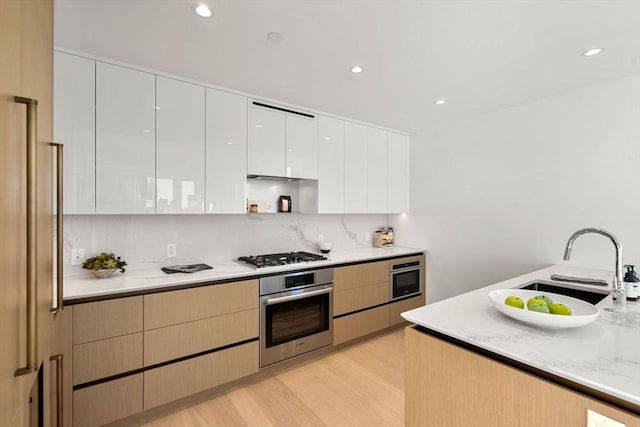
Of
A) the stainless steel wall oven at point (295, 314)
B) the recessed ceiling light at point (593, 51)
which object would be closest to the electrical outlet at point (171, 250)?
the stainless steel wall oven at point (295, 314)

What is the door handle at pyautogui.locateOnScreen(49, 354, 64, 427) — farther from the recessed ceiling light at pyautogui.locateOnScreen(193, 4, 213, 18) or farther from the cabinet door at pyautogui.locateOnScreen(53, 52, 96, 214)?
the recessed ceiling light at pyautogui.locateOnScreen(193, 4, 213, 18)

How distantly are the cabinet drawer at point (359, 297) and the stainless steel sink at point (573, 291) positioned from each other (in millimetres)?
1484

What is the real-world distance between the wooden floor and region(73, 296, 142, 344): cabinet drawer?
2.18 feet

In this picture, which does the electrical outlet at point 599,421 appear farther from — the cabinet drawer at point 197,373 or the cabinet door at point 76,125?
the cabinet door at point 76,125

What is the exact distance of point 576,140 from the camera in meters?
2.56

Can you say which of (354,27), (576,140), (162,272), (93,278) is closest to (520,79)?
(576,140)

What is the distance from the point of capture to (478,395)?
107 centimetres

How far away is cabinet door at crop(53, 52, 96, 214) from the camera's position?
1.86 metres

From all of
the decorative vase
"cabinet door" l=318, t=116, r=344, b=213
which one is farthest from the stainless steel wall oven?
the decorative vase

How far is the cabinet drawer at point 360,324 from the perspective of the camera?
288 cm

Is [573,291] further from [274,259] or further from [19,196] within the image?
[19,196]

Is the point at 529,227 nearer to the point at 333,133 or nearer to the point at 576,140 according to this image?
the point at 576,140

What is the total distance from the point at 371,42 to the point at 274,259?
6.32ft

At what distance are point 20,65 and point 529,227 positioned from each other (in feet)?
11.4
